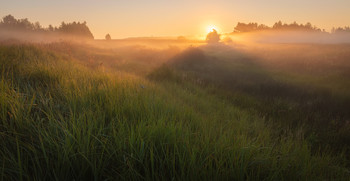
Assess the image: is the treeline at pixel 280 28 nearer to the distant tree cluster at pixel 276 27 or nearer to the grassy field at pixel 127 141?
the distant tree cluster at pixel 276 27

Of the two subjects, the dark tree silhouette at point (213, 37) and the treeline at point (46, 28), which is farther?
the dark tree silhouette at point (213, 37)

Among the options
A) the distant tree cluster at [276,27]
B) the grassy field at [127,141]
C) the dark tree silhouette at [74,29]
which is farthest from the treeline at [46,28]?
the distant tree cluster at [276,27]

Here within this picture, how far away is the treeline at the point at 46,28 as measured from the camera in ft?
111

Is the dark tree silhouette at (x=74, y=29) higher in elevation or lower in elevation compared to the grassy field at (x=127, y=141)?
higher

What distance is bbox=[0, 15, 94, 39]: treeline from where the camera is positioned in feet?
111

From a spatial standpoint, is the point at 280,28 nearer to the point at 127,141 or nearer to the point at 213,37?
the point at 213,37

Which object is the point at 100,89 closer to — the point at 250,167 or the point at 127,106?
the point at 127,106

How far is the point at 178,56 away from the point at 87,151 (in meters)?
19.8

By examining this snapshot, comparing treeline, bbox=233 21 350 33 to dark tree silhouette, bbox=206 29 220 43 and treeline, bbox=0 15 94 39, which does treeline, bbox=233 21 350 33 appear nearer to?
dark tree silhouette, bbox=206 29 220 43

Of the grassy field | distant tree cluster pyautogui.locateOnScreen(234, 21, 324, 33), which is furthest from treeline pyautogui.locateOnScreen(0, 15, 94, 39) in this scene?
distant tree cluster pyautogui.locateOnScreen(234, 21, 324, 33)

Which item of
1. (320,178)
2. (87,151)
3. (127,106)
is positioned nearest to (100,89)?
(127,106)

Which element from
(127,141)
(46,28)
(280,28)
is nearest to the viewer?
(127,141)

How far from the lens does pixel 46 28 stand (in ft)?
126

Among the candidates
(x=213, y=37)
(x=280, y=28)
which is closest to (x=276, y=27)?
(x=280, y=28)
